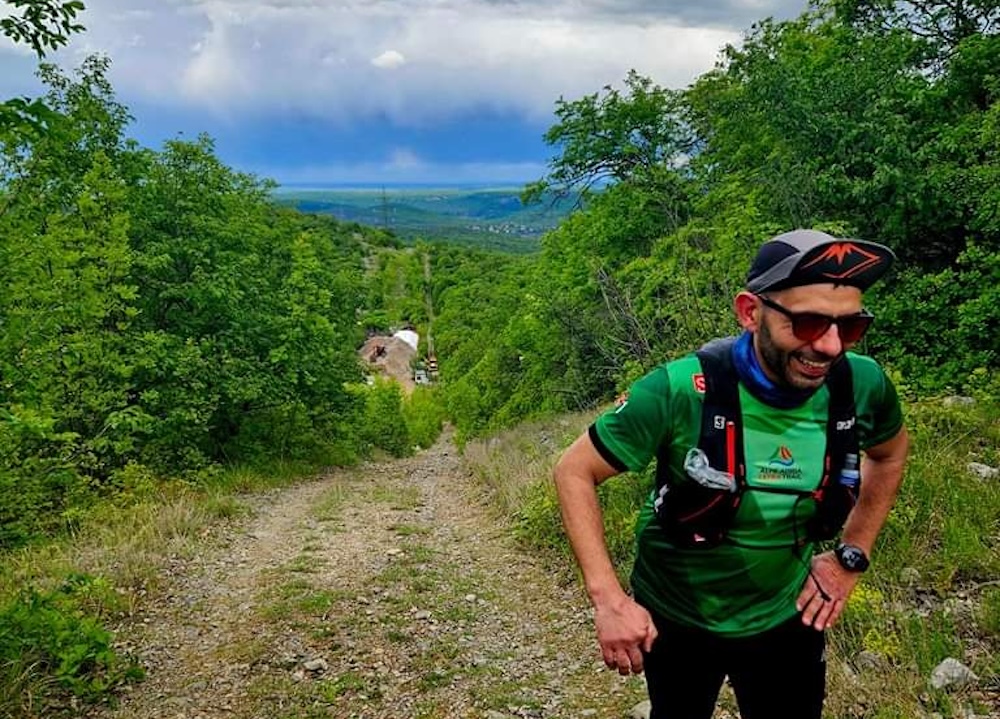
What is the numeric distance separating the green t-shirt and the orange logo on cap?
0.31m

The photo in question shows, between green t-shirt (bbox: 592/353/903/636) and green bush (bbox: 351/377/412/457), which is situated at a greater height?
green t-shirt (bbox: 592/353/903/636)

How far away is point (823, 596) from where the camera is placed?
2061mm

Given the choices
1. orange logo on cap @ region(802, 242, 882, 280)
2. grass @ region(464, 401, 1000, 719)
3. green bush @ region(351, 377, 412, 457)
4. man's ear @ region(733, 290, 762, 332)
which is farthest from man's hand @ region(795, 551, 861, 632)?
green bush @ region(351, 377, 412, 457)

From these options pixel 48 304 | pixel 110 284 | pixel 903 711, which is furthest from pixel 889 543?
pixel 110 284

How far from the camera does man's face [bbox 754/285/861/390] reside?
171 cm

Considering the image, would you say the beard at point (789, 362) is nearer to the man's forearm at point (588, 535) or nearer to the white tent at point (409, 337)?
the man's forearm at point (588, 535)

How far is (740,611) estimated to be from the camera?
78.0 inches

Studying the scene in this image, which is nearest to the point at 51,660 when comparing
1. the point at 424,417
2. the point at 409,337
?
the point at 424,417

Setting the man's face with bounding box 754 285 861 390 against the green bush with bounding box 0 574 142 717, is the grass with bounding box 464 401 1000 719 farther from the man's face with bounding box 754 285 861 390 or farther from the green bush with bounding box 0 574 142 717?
the green bush with bounding box 0 574 142 717

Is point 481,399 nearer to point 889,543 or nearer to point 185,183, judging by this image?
point 185,183

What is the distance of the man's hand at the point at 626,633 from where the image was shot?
1.79 metres

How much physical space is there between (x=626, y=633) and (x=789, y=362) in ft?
2.52

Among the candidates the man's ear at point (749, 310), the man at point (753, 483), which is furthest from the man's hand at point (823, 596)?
the man's ear at point (749, 310)

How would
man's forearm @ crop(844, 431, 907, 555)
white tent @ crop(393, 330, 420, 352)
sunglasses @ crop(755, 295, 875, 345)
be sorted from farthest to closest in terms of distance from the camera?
white tent @ crop(393, 330, 420, 352) → man's forearm @ crop(844, 431, 907, 555) → sunglasses @ crop(755, 295, 875, 345)
